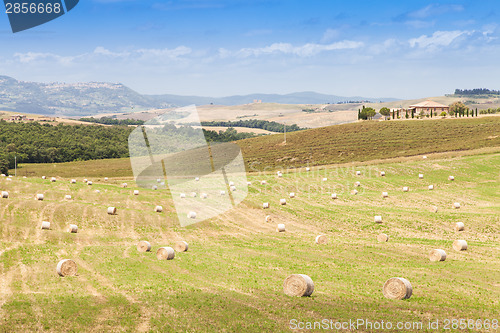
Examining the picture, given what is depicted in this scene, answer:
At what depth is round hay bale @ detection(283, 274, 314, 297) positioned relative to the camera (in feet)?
82.7

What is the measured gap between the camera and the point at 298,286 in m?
25.5

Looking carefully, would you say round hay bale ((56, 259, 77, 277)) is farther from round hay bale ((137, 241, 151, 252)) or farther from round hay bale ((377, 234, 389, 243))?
round hay bale ((377, 234, 389, 243))

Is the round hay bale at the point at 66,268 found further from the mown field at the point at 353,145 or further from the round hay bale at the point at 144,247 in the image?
the mown field at the point at 353,145

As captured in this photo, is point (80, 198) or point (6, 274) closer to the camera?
point (6, 274)

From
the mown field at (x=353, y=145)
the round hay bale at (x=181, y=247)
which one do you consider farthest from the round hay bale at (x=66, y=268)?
the mown field at (x=353, y=145)

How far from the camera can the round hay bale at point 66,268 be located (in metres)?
29.2

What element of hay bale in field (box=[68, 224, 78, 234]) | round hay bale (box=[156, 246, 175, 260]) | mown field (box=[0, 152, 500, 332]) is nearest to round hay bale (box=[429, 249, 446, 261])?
mown field (box=[0, 152, 500, 332])

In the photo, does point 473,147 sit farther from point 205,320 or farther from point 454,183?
point 205,320

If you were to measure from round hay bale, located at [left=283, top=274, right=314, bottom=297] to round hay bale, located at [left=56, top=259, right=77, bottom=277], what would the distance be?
1291cm

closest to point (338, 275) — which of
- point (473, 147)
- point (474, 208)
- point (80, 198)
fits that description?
point (474, 208)

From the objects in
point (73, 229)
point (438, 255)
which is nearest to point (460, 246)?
point (438, 255)

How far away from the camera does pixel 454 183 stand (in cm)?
7531

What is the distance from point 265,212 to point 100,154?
127530 mm

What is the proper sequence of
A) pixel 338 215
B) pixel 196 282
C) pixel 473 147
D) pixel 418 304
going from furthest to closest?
pixel 473 147 < pixel 338 215 < pixel 196 282 < pixel 418 304
